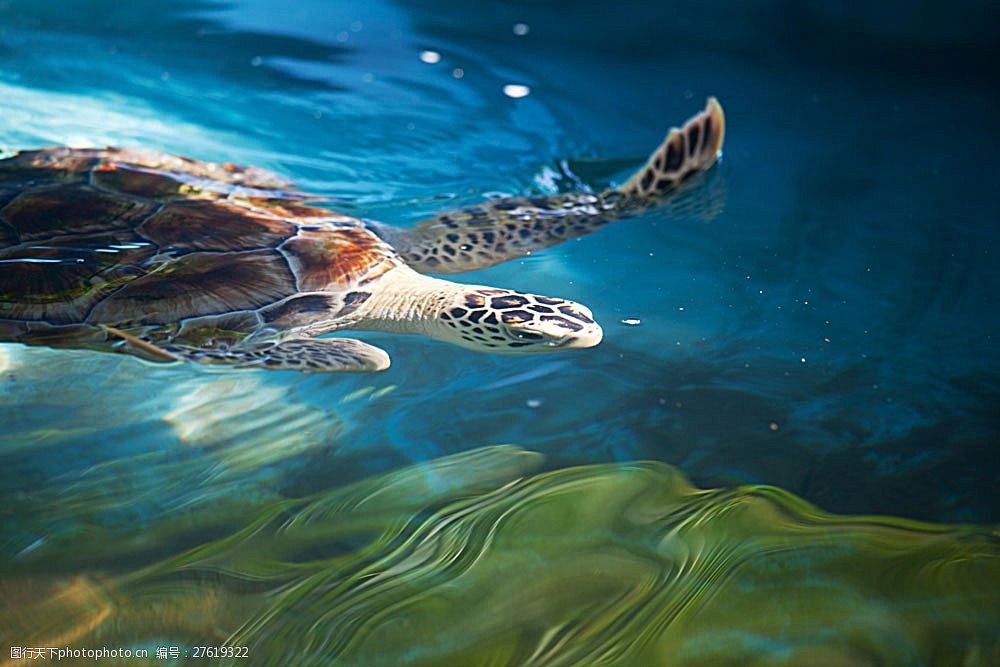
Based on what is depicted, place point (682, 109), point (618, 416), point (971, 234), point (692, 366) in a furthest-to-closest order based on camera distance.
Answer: point (682, 109) < point (971, 234) < point (692, 366) < point (618, 416)

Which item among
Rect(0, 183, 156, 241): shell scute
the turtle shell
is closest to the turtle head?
the turtle shell

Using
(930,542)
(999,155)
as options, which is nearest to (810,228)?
(999,155)

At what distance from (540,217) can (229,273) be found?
46.9 inches

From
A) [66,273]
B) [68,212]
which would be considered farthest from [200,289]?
[68,212]

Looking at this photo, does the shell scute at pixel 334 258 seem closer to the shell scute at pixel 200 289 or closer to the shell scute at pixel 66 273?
the shell scute at pixel 200 289

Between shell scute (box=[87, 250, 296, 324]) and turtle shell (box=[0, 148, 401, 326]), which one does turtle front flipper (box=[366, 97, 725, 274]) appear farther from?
shell scute (box=[87, 250, 296, 324])

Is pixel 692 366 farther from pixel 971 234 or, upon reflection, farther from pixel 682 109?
pixel 682 109

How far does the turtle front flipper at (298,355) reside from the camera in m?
1.96

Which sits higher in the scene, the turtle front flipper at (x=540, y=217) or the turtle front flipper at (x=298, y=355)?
the turtle front flipper at (x=540, y=217)

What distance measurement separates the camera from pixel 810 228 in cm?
286

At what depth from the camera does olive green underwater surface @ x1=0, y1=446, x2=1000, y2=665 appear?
1.35m

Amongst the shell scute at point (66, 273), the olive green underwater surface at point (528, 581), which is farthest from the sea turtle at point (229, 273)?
the olive green underwater surface at point (528, 581)

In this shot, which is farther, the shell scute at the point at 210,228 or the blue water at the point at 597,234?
the shell scute at the point at 210,228

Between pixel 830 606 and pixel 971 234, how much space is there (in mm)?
1920
